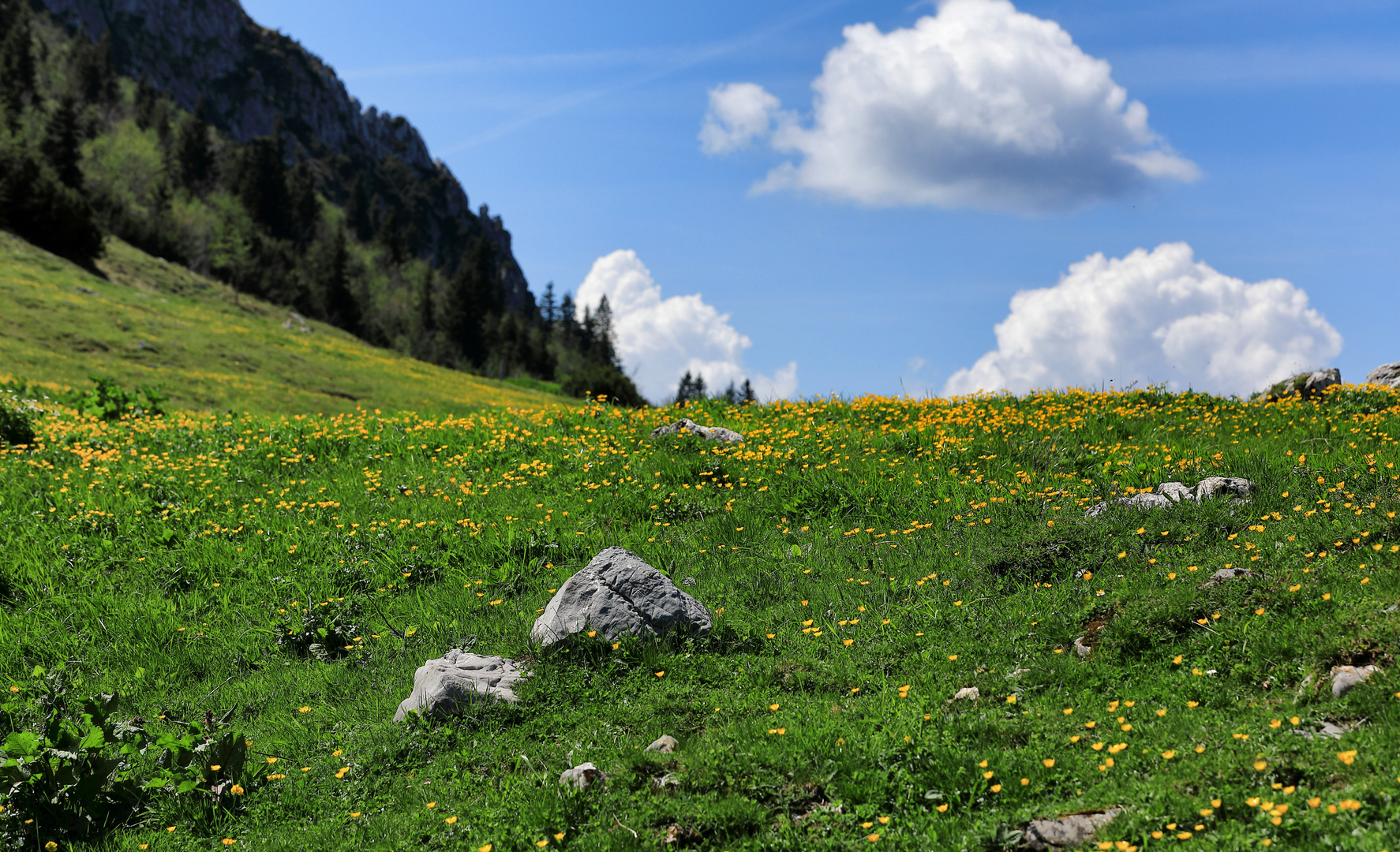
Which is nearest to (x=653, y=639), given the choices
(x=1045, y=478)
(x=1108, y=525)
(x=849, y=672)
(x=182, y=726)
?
(x=849, y=672)

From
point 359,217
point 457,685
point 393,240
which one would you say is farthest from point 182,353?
point 359,217

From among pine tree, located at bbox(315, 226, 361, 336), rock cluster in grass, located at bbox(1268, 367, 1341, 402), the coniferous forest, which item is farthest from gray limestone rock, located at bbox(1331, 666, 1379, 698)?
pine tree, located at bbox(315, 226, 361, 336)

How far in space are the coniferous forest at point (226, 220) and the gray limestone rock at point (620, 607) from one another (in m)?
46.4

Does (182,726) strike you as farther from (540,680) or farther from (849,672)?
(849,672)

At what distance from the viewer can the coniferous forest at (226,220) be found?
200 feet

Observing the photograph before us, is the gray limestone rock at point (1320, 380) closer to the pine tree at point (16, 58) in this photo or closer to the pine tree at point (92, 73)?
the pine tree at point (16, 58)

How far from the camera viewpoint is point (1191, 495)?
29.3ft

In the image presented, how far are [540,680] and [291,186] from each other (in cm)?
12305

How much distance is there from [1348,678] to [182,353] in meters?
39.4

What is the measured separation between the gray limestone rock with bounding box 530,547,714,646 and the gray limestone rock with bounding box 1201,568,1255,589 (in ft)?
14.0

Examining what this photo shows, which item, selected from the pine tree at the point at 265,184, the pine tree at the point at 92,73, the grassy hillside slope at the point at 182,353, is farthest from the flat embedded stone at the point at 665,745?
the pine tree at the point at 92,73

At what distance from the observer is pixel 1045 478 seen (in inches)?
413

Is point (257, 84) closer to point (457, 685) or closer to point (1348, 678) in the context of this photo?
point (457, 685)

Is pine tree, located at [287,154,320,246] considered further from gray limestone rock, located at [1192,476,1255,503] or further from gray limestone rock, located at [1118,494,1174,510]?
gray limestone rock, located at [1192,476,1255,503]
